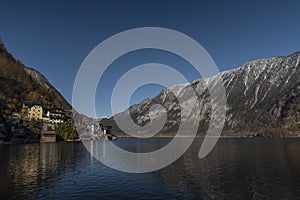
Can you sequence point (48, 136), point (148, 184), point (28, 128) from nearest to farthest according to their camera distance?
point (148, 184), point (28, 128), point (48, 136)

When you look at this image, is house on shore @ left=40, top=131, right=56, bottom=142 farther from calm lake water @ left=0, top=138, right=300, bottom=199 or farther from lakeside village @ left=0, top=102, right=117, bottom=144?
calm lake water @ left=0, top=138, right=300, bottom=199

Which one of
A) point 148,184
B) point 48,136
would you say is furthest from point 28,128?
point 148,184

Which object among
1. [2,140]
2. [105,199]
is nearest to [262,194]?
[105,199]

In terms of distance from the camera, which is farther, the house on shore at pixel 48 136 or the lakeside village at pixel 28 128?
the house on shore at pixel 48 136

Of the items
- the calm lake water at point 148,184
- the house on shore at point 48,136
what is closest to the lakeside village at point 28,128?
the house on shore at point 48,136

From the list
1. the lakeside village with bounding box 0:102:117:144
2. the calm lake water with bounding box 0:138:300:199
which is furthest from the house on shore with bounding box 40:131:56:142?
the calm lake water with bounding box 0:138:300:199

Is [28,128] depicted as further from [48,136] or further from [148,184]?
[148,184]

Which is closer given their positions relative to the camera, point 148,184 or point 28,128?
point 148,184

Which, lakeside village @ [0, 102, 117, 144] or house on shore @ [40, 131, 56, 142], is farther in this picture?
house on shore @ [40, 131, 56, 142]

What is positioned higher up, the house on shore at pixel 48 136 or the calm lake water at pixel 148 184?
the house on shore at pixel 48 136

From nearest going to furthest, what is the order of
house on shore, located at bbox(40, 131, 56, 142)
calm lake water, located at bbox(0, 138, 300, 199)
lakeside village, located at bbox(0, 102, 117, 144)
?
calm lake water, located at bbox(0, 138, 300, 199) < lakeside village, located at bbox(0, 102, 117, 144) < house on shore, located at bbox(40, 131, 56, 142)

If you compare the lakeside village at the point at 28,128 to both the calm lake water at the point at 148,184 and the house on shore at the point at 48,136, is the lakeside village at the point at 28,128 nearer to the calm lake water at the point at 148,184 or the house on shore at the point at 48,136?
the house on shore at the point at 48,136

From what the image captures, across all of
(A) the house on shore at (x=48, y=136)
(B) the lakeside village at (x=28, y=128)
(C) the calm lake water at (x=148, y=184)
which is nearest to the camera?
(C) the calm lake water at (x=148, y=184)

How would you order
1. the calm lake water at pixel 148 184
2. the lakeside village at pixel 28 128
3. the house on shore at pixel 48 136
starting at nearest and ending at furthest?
1. the calm lake water at pixel 148 184
2. the lakeside village at pixel 28 128
3. the house on shore at pixel 48 136
